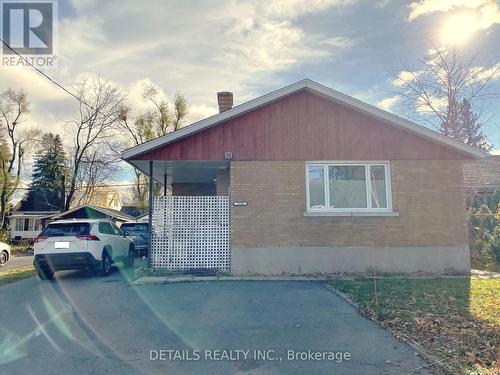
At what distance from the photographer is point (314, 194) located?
36.2 feet

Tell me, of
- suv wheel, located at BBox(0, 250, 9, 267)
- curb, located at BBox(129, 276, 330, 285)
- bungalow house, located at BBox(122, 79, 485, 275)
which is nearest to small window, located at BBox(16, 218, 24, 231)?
suv wheel, located at BBox(0, 250, 9, 267)

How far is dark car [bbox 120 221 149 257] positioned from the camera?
17781 mm

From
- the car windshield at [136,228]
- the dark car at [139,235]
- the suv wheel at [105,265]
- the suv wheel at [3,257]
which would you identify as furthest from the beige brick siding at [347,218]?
the suv wheel at [3,257]

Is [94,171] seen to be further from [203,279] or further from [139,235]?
[203,279]

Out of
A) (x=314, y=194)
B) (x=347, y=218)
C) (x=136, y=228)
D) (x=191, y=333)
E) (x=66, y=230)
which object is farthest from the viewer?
(x=136, y=228)

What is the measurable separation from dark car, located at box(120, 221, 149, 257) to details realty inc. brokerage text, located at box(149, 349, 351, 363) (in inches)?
513

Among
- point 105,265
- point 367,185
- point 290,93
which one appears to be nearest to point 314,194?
point 367,185

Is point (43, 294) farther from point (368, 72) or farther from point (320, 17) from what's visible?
point (368, 72)

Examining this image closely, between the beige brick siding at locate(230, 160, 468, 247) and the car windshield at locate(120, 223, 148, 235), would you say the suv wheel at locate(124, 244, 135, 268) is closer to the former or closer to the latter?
the car windshield at locate(120, 223, 148, 235)

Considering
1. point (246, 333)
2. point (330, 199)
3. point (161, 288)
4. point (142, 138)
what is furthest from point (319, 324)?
point (142, 138)

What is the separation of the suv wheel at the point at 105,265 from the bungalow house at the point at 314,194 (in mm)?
1502

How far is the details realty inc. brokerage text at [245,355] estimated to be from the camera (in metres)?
4.71

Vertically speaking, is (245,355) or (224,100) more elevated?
Result: (224,100)

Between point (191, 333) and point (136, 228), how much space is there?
13687 mm
